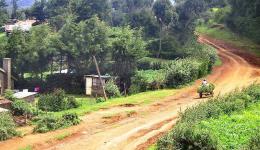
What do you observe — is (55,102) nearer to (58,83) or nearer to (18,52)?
(58,83)

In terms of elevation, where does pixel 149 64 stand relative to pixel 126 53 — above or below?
below

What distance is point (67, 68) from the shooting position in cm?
5447

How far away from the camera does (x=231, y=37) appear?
69125 mm

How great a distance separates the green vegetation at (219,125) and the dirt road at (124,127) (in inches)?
95.9

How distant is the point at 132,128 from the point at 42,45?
27542 mm

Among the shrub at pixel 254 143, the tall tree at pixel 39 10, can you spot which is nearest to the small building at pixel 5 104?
the shrub at pixel 254 143

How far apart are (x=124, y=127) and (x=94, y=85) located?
20.9 m

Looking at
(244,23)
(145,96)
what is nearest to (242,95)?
(145,96)

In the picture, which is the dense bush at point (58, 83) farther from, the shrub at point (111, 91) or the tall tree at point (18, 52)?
the shrub at point (111, 91)

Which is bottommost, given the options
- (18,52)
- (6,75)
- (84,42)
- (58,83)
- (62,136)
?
(62,136)

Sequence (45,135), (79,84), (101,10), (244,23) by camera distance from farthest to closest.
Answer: (101,10) → (244,23) → (79,84) → (45,135)

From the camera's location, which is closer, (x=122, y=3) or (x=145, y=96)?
(x=145, y=96)

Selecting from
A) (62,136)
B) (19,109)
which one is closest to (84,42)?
(19,109)

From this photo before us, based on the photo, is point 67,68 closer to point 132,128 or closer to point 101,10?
point 101,10
